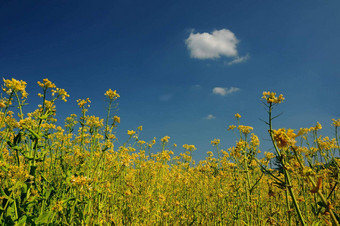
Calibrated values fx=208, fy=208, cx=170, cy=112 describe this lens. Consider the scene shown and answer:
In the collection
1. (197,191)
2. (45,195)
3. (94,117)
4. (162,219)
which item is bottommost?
(162,219)

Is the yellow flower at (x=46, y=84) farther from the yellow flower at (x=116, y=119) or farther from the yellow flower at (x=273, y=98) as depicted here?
the yellow flower at (x=273, y=98)

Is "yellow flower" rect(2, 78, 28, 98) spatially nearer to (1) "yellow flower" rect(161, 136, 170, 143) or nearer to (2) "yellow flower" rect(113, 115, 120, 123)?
(2) "yellow flower" rect(113, 115, 120, 123)

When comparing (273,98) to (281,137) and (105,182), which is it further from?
(105,182)

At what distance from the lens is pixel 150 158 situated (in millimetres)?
5746

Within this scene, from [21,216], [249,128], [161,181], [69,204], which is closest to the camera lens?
[21,216]

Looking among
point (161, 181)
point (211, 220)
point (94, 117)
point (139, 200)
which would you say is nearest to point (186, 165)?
point (161, 181)

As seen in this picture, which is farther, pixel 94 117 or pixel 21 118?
pixel 94 117

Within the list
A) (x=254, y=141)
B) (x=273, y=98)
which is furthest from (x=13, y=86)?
(x=254, y=141)

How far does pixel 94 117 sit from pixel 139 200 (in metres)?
1.45

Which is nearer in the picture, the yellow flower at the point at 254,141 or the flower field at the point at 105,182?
the flower field at the point at 105,182

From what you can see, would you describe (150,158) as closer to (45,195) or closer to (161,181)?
(161,181)

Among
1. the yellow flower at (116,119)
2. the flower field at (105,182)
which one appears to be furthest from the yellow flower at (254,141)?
the yellow flower at (116,119)

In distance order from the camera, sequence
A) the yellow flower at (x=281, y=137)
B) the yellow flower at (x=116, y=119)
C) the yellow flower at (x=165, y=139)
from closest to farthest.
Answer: the yellow flower at (x=281, y=137), the yellow flower at (x=116, y=119), the yellow flower at (x=165, y=139)

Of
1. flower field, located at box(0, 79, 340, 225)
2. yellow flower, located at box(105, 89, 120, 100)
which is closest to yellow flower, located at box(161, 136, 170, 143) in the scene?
flower field, located at box(0, 79, 340, 225)
